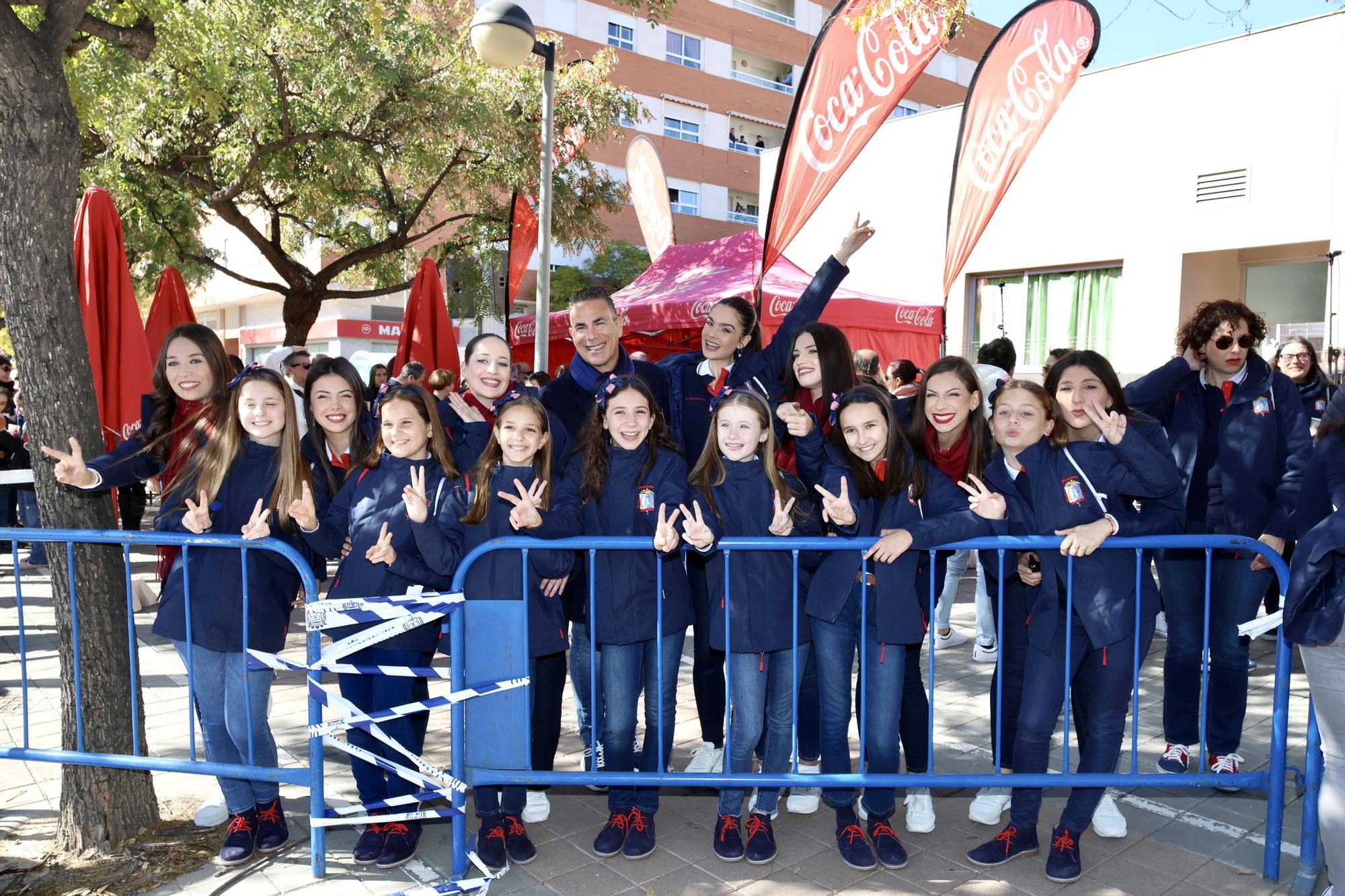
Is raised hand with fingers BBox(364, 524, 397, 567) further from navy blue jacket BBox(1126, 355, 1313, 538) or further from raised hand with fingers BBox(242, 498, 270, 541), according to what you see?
navy blue jacket BBox(1126, 355, 1313, 538)

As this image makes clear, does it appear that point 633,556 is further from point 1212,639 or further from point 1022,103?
point 1022,103

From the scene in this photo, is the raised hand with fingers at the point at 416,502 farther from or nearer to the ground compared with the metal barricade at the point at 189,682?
farther from the ground

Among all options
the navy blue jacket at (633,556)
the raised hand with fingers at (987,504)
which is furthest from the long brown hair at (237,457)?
the raised hand with fingers at (987,504)

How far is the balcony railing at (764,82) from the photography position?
37.8 m

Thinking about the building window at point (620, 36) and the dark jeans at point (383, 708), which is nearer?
the dark jeans at point (383, 708)

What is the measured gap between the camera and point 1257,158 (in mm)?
14164

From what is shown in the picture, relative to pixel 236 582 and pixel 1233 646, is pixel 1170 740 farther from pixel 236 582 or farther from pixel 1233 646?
pixel 236 582

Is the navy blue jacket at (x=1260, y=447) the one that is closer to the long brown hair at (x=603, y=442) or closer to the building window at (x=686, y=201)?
the long brown hair at (x=603, y=442)

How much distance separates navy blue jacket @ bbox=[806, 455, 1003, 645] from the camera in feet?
10.8

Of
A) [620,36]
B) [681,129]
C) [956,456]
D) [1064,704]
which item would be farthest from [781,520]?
[681,129]

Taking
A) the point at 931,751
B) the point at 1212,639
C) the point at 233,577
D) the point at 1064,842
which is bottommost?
the point at 1064,842

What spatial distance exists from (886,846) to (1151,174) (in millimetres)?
15028

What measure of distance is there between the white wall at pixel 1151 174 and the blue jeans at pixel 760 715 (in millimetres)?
10459

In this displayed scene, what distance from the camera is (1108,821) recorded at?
11.7 ft
